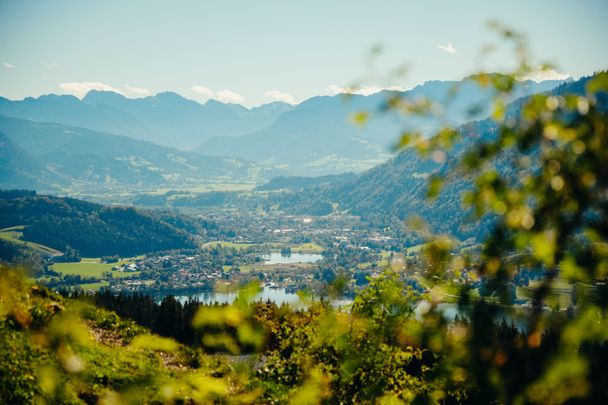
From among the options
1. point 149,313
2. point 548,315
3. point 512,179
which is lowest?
point 149,313

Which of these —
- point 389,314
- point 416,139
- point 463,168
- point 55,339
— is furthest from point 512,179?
point 389,314

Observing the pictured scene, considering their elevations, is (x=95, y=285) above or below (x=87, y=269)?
above

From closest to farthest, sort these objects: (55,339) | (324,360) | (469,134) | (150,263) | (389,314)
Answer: (469,134)
(55,339)
(389,314)
(324,360)
(150,263)

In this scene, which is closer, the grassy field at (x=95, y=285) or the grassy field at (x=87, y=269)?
the grassy field at (x=95, y=285)

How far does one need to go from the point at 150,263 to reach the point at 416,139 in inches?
8053

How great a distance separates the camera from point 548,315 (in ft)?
7.88

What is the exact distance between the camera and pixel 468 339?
256cm

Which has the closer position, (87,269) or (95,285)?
(95,285)

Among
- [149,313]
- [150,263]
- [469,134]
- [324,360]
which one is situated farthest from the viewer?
[150,263]

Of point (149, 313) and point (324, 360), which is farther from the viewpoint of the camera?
point (149, 313)

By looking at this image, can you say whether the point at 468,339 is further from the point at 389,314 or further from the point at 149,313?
the point at 149,313

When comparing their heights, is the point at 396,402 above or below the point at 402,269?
below

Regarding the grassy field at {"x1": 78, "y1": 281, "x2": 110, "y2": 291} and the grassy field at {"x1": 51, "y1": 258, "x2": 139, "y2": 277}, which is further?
the grassy field at {"x1": 51, "y1": 258, "x2": 139, "y2": 277}

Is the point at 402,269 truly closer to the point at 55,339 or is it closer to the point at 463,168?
the point at 463,168
